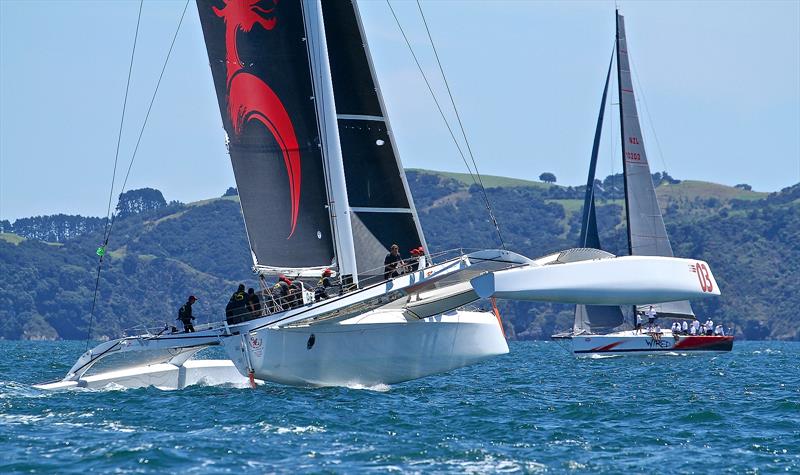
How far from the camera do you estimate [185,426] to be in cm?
1623

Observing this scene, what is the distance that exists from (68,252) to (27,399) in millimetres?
162286

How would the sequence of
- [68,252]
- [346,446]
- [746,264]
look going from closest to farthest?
[346,446] → [746,264] → [68,252]

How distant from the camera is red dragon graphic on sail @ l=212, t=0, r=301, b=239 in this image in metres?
22.5

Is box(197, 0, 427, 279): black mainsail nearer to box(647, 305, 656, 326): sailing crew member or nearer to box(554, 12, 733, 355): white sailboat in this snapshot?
box(554, 12, 733, 355): white sailboat

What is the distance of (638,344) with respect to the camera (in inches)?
1591

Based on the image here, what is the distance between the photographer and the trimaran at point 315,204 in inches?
816

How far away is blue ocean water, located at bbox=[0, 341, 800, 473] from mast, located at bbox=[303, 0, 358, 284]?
2406 mm

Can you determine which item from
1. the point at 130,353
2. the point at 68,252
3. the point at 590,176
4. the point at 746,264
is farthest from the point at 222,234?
the point at 130,353

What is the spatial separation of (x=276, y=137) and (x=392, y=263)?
3.67 metres

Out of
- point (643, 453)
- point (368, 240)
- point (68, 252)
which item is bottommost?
point (643, 453)

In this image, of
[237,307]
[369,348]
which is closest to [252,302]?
[237,307]

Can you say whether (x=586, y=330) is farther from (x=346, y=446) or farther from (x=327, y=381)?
(x=346, y=446)

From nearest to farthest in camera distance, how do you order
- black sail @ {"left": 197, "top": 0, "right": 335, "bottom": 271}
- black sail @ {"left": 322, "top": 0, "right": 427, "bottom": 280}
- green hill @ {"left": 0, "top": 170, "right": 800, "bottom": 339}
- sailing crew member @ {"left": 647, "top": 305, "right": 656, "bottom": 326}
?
1. black sail @ {"left": 322, "top": 0, "right": 427, "bottom": 280}
2. black sail @ {"left": 197, "top": 0, "right": 335, "bottom": 271}
3. sailing crew member @ {"left": 647, "top": 305, "right": 656, "bottom": 326}
4. green hill @ {"left": 0, "top": 170, "right": 800, "bottom": 339}

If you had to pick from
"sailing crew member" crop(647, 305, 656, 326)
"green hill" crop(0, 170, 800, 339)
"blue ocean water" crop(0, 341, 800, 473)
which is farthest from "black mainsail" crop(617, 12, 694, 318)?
"green hill" crop(0, 170, 800, 339)
